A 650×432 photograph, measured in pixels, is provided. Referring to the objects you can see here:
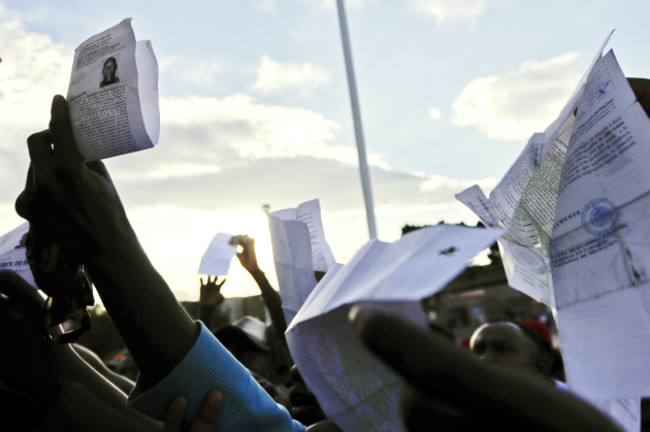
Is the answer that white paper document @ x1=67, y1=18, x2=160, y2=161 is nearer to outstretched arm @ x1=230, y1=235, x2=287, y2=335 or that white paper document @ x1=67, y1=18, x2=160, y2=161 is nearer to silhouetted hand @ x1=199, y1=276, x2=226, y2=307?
outstretched arm @ x1=230, y1=235, x2=287, y2=335

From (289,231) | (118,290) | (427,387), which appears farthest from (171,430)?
(289,231)

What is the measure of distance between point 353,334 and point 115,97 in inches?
20.4

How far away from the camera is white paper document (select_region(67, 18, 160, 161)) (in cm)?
88

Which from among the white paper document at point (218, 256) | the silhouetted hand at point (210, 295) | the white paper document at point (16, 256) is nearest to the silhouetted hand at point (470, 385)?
the white paper document at point (16, 256)

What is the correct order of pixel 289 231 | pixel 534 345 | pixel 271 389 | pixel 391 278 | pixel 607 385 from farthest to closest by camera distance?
A: 1. pixel 534 345
2. pixel 271 389
3. pixel 289 231
4. pixel 607 385
5. pixel 391 278

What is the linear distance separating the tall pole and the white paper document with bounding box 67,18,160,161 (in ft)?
18.2

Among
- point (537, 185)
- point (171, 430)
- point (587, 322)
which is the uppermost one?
point (537, 185)

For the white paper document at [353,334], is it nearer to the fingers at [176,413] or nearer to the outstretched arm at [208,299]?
the fingers at [176,413]

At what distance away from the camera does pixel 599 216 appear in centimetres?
93

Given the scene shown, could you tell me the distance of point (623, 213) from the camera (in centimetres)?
91

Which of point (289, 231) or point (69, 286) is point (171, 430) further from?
point (289, 231)

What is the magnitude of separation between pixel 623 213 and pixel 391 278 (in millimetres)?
521

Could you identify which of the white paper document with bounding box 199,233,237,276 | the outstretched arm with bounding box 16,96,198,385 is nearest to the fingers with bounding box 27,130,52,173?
the outstretched arm with bounding box 16,96,198,385

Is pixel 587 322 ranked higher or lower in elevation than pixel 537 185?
lower
